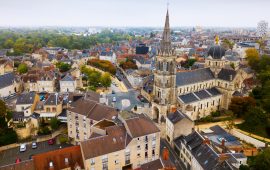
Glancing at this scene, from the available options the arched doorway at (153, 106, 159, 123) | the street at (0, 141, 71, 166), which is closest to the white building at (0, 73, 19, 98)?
the street at (0, 141, 71, 166)

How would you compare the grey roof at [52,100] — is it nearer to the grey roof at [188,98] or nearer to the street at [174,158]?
Answer: the street at [174,158]

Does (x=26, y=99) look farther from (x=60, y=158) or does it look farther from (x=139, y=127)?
(x=139, y=127)

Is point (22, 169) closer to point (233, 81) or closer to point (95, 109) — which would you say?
point (95, 109)

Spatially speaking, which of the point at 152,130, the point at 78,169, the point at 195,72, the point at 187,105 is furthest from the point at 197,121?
the point at 78,169

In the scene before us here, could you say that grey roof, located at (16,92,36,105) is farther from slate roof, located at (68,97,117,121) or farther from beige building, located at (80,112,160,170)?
beige building, located at (80,112,160,170)

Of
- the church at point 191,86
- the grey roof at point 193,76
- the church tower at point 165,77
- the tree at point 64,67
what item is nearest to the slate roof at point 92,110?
the church at point 191,86
